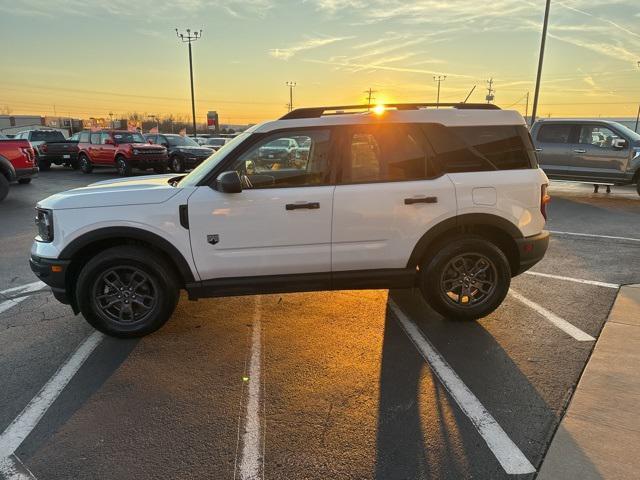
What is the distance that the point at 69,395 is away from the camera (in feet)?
10.7

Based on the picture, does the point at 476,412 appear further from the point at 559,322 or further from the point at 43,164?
the point at 43,164

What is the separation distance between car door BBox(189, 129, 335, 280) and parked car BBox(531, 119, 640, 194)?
34.3ft

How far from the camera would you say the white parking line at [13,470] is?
8.18 ft

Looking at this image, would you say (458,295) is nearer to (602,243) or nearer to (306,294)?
(306,294)

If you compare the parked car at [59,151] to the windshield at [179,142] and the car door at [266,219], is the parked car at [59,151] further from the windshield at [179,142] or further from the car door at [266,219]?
the car door at [266,219]

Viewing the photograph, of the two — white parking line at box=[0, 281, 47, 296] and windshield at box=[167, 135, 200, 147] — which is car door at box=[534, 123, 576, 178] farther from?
windshield at box=[167, 135, 200, 147]

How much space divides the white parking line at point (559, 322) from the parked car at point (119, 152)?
1631cm

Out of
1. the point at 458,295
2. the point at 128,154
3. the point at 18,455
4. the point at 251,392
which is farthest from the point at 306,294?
the point at 128,154

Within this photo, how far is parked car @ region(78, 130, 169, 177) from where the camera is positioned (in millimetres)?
18219

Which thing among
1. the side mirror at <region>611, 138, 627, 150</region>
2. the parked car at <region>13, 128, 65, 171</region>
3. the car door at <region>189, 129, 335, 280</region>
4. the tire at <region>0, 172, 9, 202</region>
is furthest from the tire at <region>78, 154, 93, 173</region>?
the side mirror at <region>611, 138, 627, 150</region>

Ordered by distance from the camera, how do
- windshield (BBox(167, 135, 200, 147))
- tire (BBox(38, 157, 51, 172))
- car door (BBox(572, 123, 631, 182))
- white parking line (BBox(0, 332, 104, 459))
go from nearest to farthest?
white parking line (BBox(0, 332, 104, 459)), car door (BBox(572, 123, 631, 182)), windshield (BBox(167, 135, 200, 147)), tire (BBox(38, 157, 51, 172))

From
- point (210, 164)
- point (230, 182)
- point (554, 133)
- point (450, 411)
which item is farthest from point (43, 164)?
point (450, 411)

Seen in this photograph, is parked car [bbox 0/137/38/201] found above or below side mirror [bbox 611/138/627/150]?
below

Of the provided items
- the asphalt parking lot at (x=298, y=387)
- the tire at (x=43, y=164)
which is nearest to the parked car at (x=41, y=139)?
the tire at (x=43, y=164)
